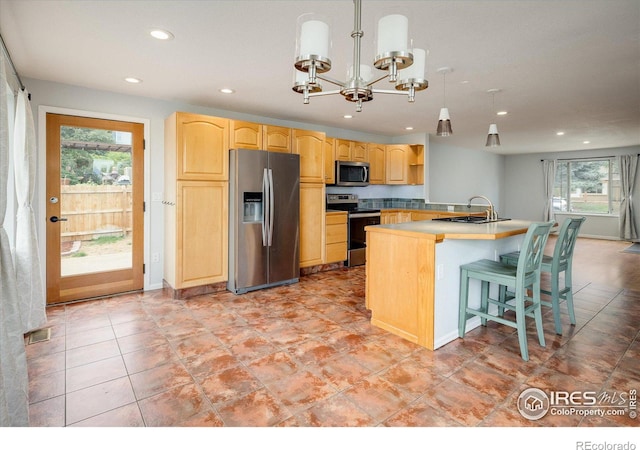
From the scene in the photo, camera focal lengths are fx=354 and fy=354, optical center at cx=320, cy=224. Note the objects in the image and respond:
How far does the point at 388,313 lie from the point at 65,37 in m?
3.24

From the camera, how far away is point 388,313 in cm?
301

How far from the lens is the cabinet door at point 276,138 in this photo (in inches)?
178

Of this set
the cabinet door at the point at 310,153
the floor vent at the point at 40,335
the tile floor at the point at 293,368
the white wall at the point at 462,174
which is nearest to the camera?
the tile floor at the point at 293,368

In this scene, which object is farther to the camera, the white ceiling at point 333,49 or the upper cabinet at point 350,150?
the upper cabinet at point 350,150

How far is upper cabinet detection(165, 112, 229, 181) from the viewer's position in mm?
3846

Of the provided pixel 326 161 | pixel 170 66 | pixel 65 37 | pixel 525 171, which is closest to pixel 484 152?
pixel 525 171

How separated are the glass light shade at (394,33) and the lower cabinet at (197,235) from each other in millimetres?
2916

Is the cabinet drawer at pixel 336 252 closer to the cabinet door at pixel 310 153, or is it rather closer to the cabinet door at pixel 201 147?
the cabinet door at pixel 310 153

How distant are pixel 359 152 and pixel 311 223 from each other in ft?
5.91

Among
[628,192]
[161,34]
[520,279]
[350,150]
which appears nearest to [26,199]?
[161,34]

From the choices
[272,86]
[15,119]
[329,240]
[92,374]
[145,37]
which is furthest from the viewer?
[329,240]

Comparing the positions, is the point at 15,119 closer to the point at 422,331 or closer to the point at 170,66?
the point at 170,66

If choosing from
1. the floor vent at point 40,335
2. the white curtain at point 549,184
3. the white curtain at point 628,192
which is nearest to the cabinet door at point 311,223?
the floor vent at point 40,335
